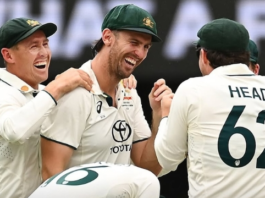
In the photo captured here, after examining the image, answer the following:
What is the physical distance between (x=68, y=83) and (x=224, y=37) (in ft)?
2.69

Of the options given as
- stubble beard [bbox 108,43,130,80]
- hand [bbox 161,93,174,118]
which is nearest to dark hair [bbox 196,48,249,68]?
hand [bbox 161,93,174,118]

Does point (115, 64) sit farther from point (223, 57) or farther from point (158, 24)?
point (158, 24)

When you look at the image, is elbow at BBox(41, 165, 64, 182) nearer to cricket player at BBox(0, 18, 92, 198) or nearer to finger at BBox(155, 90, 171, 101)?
cricket player at BBox(0, 18, 92, 198)

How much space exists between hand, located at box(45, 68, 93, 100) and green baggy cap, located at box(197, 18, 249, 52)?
0.65 meters

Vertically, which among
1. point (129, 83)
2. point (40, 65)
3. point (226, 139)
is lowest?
point (226, 139)

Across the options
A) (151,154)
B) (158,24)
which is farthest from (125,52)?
(158,24)

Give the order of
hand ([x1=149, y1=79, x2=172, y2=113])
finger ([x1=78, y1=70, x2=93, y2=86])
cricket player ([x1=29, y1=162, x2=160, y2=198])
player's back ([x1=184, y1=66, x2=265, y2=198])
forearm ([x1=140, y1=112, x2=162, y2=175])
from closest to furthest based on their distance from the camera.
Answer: cricket player ([x1=29, y1=162, x2=160, y2=198]), player's back ([x1=184, y1=66, x2=265, y2=198]), finger ([x1=78, y1=70, x2=93, y2=86]), hand ([x1=149, y1=79, x2=172, y2=113]), forearm ([x1=140, y1=112, x2=162, y2=175])

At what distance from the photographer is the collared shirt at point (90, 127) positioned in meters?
3.44

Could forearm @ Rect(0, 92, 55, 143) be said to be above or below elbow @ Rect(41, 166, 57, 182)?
above

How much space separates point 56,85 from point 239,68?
2.98 feet

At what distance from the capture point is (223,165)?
3.08 m

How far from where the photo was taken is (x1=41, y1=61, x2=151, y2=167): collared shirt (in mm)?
3436

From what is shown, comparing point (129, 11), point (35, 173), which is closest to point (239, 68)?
point (129, 11)

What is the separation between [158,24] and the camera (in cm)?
487
